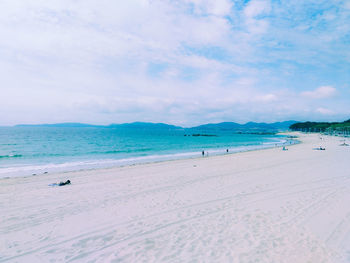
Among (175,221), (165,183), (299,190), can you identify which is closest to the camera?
(175,221)

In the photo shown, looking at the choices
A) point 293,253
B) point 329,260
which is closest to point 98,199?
point 293,253

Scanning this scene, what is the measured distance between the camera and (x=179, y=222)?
629 cm

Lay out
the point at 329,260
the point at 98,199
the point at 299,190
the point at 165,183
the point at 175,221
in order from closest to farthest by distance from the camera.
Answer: the point at 329,260 → the point at 175,221 → the point at 98,199 → the point at 299,190 → the point at 165,183

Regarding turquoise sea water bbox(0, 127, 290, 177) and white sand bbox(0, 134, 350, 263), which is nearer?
white sand bbox(0, 134, 350, 263)

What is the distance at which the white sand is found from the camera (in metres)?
Result: 4.70

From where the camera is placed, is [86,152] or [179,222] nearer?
[179,222]

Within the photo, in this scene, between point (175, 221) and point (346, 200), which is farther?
point (346, 200)

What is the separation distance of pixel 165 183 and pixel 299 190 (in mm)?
6789

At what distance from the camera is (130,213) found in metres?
7.11

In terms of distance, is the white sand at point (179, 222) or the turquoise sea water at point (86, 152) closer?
the white sand at point (179, 222)

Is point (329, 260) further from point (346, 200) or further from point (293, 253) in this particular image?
point (346, 200)

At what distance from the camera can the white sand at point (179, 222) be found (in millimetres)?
4695

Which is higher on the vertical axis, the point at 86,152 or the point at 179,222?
the point at 86,152

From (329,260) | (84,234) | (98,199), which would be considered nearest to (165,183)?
(98,199)
